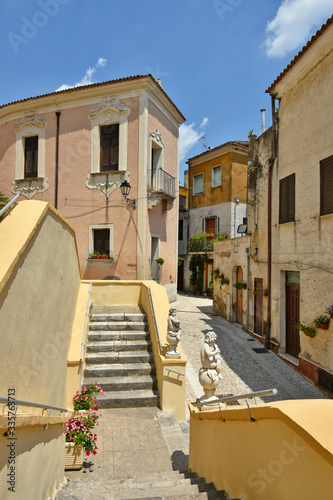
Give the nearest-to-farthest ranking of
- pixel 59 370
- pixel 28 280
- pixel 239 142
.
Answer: pixel 28 280, pixel 59 370, pixel 239 142

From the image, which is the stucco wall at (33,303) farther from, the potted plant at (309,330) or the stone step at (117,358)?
the potted plant at (309,330)

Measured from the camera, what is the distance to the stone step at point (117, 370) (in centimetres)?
717

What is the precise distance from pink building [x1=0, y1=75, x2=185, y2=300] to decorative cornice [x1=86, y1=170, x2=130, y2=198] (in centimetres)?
4

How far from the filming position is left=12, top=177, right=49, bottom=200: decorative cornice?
15.2 meters

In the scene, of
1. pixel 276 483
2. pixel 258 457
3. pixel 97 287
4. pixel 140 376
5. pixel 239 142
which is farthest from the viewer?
pixel 239 142

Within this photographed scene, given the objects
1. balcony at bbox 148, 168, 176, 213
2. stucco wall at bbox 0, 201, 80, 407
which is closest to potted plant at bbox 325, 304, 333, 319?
stucco wall at bbox 0, 201, 80, 407

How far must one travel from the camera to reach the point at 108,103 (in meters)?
14.0

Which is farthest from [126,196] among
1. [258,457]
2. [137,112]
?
[258,457]

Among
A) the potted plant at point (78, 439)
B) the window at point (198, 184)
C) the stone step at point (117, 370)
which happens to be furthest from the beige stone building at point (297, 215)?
the window at point (198, 184)

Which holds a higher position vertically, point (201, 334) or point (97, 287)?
point (97, 287)

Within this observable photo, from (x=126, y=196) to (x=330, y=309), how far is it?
910cm

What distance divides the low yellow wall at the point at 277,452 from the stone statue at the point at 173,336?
9.20 ft

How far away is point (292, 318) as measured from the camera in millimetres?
10266

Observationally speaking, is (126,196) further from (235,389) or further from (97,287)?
(235,389)
